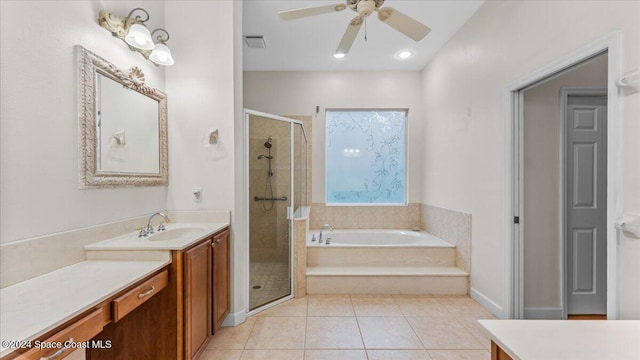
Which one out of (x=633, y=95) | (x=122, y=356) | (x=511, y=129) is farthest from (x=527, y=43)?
(x=122, y=356)

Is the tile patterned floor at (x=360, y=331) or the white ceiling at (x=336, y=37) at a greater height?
the white ceiling at (x=336, y=37)

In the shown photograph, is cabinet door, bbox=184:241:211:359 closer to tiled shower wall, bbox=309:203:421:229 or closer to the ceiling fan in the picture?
the ceiling fan

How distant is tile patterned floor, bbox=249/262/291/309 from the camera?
9.11 feet

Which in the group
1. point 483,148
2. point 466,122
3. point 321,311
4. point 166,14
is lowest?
point 321,311

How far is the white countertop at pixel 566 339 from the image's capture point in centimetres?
78

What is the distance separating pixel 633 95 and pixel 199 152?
2910mm

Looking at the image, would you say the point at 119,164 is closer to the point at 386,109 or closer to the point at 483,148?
the point at 483,148

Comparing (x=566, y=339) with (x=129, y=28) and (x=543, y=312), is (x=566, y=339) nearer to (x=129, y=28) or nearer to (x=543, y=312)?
(x=543, y=312)

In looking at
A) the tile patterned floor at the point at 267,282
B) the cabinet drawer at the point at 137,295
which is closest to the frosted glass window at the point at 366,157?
the tile patterned floor at the point at 267,282

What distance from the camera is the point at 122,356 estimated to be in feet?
5.37

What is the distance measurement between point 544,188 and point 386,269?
176 centimetres

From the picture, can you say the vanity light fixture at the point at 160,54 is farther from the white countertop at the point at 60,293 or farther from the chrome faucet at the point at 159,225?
the white countertop at the point at 60,293

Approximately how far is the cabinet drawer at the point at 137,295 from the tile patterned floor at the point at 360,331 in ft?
2.80

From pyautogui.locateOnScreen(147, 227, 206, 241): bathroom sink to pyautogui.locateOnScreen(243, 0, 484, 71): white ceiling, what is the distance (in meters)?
2.19
